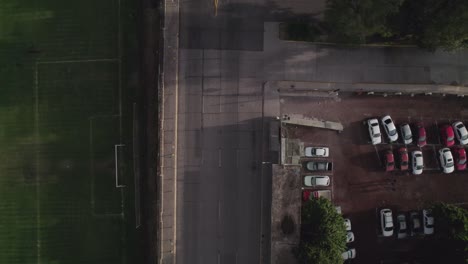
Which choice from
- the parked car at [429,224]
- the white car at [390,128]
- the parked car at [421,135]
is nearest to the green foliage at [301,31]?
the white car at [390,128]

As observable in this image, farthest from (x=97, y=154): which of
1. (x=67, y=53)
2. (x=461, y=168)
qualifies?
(x=461, y=168)

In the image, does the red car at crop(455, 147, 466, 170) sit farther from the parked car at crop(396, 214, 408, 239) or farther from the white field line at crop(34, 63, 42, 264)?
the white field line at crop(34, 63, 42, 264)

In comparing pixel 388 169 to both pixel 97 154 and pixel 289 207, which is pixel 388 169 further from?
pixel 97 154

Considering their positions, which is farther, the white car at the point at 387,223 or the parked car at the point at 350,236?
the white car at the point at 387,223

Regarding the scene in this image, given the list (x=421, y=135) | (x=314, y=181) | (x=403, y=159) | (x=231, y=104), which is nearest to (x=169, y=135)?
(x=231, y=104)

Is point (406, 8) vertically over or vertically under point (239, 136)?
over

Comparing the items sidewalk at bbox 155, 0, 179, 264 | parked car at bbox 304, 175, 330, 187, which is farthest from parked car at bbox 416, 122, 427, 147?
sidewalk at bbox 155, 0, 179, 264

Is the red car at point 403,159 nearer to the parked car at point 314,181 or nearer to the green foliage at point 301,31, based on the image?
Result: the parked car at point 314,181
